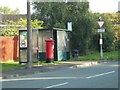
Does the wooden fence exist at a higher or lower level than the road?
higher

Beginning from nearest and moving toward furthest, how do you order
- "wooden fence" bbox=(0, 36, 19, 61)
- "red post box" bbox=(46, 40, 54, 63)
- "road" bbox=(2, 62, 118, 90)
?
"road" bbox=(2, 62, 118, 90) → "red post box" bbox=(46, 40, 54, 63) → "wooden fence" bbox=(0, 36, 19, 61)

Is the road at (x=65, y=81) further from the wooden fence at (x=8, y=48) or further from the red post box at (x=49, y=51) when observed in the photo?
the wooden fence at (x=8, y=48)

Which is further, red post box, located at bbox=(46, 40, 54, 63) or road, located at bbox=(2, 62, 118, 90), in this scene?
red post box, located at bbox=(46, 40, 54, 63)

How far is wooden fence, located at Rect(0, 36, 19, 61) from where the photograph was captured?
36431 millimetres

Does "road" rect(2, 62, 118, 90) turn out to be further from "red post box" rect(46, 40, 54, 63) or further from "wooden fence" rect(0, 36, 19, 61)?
"wooden fence" rect(0, 36, 19, 61)

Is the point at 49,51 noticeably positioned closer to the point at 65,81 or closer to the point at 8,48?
the point at 8,48

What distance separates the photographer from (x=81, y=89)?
52.6 feet

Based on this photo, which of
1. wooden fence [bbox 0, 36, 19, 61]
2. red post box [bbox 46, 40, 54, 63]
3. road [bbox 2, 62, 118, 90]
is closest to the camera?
road [bbox 2, 62, 118, 90]

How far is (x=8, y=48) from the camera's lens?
121 ft

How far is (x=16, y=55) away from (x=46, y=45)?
3.48 metres

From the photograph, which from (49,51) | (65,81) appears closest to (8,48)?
(49,51)

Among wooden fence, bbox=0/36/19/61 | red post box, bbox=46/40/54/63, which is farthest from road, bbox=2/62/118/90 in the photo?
wooden fence, bbox=0/36/19/61

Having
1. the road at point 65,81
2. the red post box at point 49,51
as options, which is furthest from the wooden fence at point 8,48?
the road at point 65,81

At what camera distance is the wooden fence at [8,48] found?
120 ft
